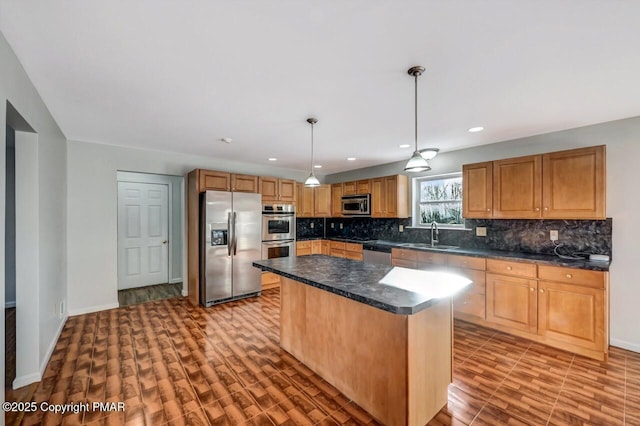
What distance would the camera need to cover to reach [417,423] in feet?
5.74

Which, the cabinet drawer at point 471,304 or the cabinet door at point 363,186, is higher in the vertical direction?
the cabinet door at point 363,186

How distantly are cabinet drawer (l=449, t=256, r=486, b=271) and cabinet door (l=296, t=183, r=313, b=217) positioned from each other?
124 inches

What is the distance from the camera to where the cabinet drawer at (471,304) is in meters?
3.36

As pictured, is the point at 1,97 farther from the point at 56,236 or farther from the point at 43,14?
the point at 56,236

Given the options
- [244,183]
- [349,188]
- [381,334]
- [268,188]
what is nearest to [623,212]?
[381,334]

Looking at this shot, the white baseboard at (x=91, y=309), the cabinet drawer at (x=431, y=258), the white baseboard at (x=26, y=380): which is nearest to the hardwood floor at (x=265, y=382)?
the white baseboard at (x=26, y=380)

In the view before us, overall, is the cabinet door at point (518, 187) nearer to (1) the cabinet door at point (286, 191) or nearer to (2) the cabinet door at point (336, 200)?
(2) the cabinet door at point (336, 200)

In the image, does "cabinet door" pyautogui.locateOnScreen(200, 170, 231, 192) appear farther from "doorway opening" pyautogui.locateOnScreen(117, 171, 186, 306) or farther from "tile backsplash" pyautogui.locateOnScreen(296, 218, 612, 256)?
"tile backsplash" pyautogui.locateOnScreen(296, 218, 612, 256)

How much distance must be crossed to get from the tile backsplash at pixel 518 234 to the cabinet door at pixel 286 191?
1670mm

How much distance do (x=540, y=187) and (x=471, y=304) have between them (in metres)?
1.60

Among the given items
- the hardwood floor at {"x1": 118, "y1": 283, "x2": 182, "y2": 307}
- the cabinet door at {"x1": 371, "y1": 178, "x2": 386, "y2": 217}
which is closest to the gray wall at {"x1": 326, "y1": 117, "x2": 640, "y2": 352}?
the cabinet door at {"x1": 371, "y1": 178, "x2": 386, "y2": 217}

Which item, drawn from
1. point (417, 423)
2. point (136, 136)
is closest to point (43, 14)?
point (136, 136)

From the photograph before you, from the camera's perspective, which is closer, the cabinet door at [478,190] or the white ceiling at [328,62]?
the white ceiling at [328,62]

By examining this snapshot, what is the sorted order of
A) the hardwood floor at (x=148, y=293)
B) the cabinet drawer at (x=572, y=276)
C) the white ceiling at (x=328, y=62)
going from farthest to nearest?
the hardwood floor at (x=148, y=293) → the cabinet drawer at (x=572, y=276) → the white ceiling at (x=328, y=62)
